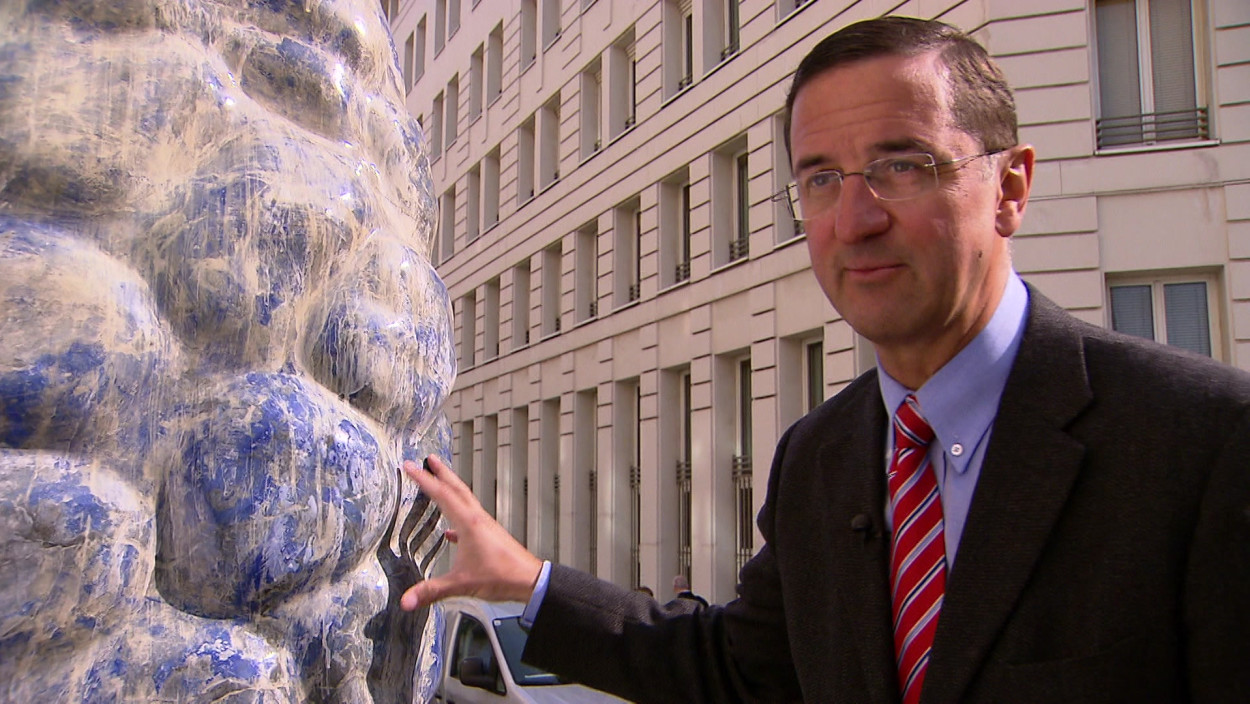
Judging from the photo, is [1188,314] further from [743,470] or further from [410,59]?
[410,59]

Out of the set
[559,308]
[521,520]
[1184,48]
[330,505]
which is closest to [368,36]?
[330,505]

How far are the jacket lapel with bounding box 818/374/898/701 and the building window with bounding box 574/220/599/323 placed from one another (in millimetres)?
18944

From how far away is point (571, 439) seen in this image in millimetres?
20984

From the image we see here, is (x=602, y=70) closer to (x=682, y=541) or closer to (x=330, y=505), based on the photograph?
(x=682, y=541)

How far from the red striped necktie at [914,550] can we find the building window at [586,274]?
62.9 ft

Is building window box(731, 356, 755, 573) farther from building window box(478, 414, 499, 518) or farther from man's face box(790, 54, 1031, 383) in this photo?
man's face box(790, 54, 1031, 383)

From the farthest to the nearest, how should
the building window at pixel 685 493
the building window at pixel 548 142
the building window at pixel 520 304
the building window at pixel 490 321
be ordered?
the building window at pixel 490 321 → the building window at pixel 520 304 → the building window at pixel 548 142 → the building window at pixel 685 493

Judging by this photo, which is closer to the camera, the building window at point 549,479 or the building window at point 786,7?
the building window at point 786,7

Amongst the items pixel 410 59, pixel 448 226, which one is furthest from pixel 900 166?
pixel 410 59

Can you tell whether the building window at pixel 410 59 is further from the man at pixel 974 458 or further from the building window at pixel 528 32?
the man at pixel 974 458

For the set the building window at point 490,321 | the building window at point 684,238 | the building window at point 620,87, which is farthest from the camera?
the building window at point 490,321

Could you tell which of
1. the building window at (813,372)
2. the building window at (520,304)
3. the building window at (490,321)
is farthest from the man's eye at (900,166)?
the building window at (490,321)

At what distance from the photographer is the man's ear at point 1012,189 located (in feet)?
6.04

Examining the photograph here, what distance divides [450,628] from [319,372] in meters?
6.21
